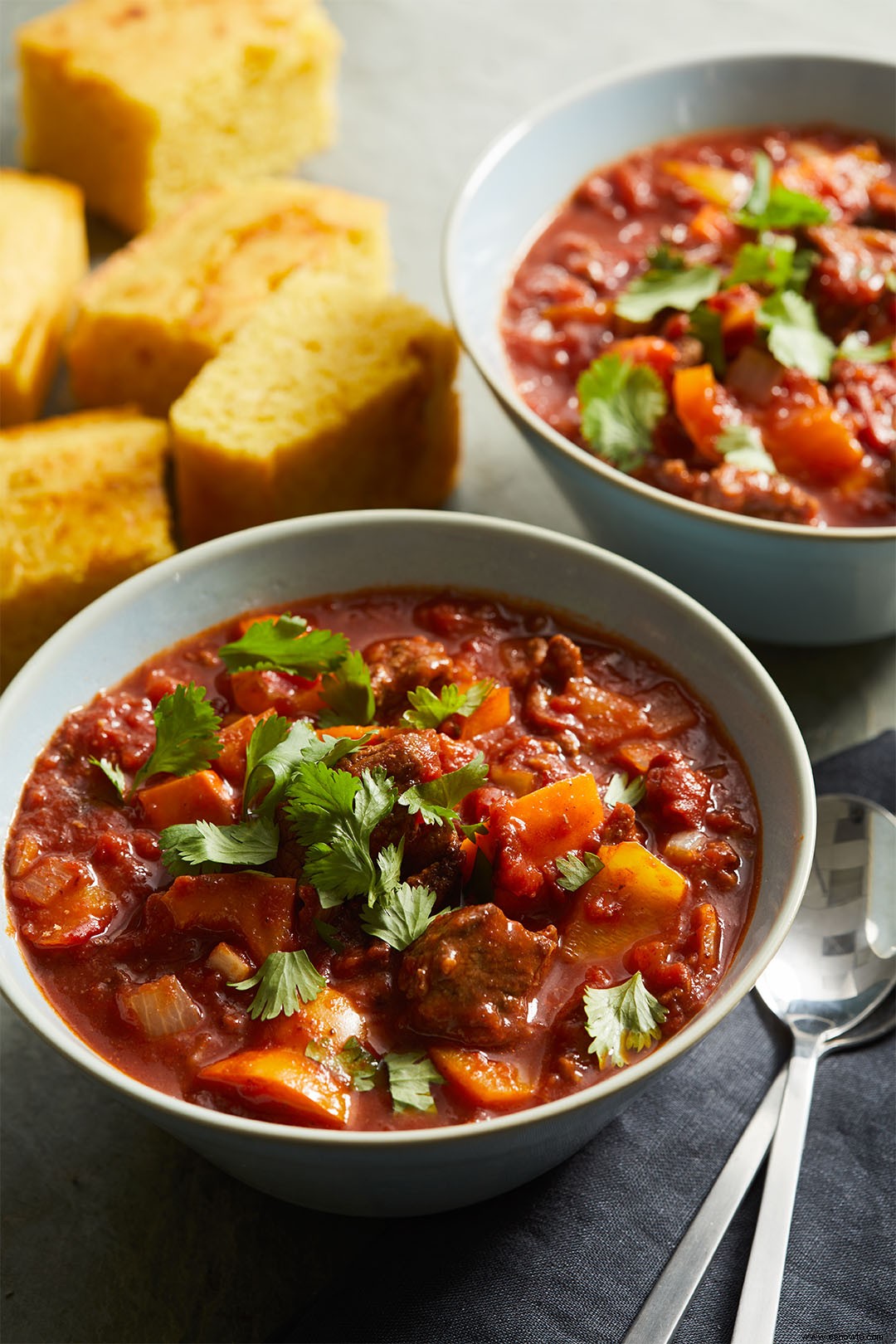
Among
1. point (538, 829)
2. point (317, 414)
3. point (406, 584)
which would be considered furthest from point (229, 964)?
point (317, 414)

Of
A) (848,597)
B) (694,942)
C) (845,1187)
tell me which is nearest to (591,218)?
(848,597)

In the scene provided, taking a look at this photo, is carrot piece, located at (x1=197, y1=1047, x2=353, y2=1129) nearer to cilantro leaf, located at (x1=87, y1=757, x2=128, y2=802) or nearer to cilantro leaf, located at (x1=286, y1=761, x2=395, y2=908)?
cilantro leaf, located at (x1=286, y1=761, x2=395, y2=908)

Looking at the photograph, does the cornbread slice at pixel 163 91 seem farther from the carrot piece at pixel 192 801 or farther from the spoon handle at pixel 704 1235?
the spoon handle at pixel 704 1235

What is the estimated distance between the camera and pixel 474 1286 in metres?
3.07

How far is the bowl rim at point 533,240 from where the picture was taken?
3.81 metres

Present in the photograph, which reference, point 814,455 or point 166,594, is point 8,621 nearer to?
point 166,594

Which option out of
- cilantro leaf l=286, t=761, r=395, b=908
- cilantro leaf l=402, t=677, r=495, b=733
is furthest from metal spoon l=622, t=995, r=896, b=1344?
cilantro leaf l=402, t=677, r=495, b=733

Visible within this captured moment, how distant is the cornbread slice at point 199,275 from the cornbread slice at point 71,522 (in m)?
0.43

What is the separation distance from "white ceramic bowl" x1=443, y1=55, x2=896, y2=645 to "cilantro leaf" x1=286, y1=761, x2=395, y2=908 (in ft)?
4.37

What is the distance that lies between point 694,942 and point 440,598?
120 cm

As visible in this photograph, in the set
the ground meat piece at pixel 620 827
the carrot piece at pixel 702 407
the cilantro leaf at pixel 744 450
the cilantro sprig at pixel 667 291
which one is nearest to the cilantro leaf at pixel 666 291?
the cilantro sprig at pixel 667 291

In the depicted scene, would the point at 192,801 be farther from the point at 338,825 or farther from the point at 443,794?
the point at 443,794

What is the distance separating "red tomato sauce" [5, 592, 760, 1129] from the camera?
2812mm

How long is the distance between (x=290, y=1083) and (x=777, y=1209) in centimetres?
116
